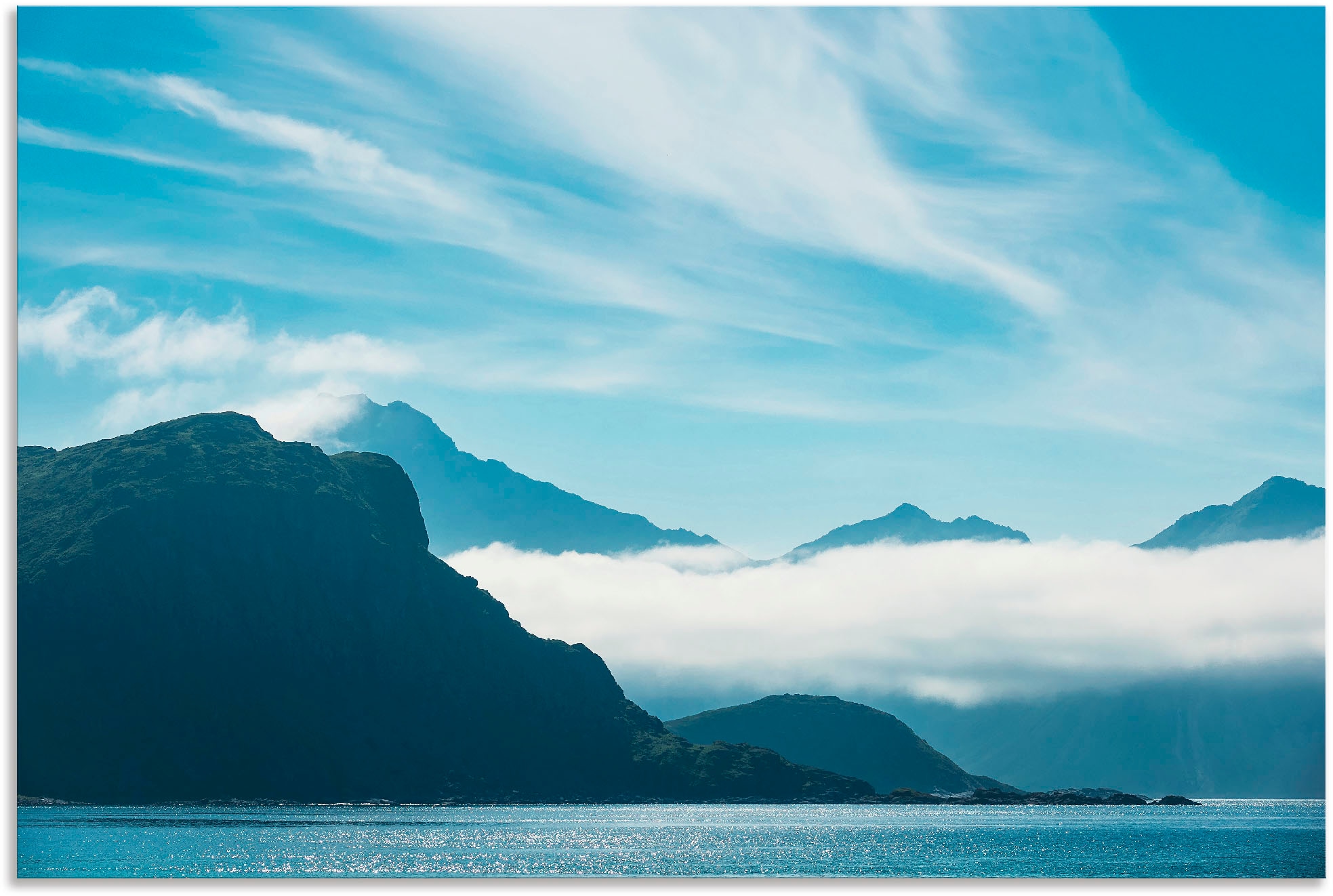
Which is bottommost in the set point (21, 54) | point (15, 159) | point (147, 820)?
point (147, 820)

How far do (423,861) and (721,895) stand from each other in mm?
69527

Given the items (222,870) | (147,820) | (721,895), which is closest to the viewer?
(721,895)

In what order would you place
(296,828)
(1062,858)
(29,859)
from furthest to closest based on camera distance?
1. (296,828)
2. (1062,858)
3. (29,859)

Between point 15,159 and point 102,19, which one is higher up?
point 102,19

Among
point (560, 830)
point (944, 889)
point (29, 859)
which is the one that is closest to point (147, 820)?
point (560, 830)

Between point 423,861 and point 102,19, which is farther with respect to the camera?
Answer: point 423,861

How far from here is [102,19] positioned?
226 feet

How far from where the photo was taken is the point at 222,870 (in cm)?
10700

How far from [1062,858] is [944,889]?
288ft

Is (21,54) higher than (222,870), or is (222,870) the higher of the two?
(21,54)

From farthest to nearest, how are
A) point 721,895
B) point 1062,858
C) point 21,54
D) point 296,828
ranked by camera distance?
1. point 296,828
2. point 1062,858
3. point 21,54
4. point 721,895

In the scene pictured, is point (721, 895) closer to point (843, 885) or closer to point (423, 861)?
point (843, 885)

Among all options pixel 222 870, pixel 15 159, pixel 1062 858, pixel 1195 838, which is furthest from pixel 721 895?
pixel 1195 838

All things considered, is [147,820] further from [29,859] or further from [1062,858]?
[1062,858]
